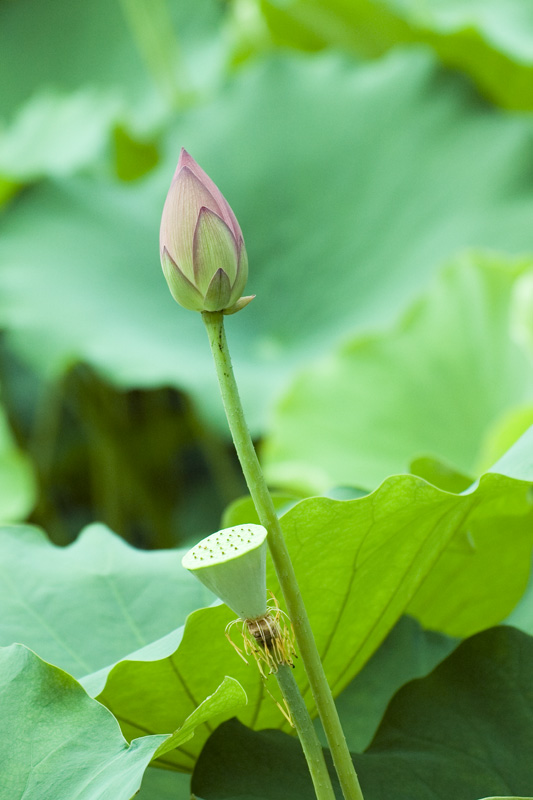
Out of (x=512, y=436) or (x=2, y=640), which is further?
(x=512, y=436)

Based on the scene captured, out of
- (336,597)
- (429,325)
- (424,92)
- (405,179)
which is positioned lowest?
(336,597)

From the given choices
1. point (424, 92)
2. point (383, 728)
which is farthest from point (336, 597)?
point (424, 92)

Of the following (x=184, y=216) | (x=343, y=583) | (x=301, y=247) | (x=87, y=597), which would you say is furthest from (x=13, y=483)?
(x=184, y=216)

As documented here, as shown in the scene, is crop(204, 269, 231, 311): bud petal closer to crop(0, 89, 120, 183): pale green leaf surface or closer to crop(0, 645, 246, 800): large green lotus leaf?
crop(0, 645, 246, 800): large green lotus leaf

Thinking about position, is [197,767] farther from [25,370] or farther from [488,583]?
[25,370]

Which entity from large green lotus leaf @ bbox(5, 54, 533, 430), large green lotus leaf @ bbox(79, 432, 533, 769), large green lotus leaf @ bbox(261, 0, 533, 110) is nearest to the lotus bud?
large green lotus leaf @ bbox(79, 432, 533, 769)

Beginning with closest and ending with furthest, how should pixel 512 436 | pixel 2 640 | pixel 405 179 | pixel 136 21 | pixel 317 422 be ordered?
pixel 2 640, pixel 512 436, pixel 317 422, pixel 405 179, pixel 136 21

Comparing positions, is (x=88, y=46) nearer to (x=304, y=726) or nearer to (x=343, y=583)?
(x=343, y=583)
